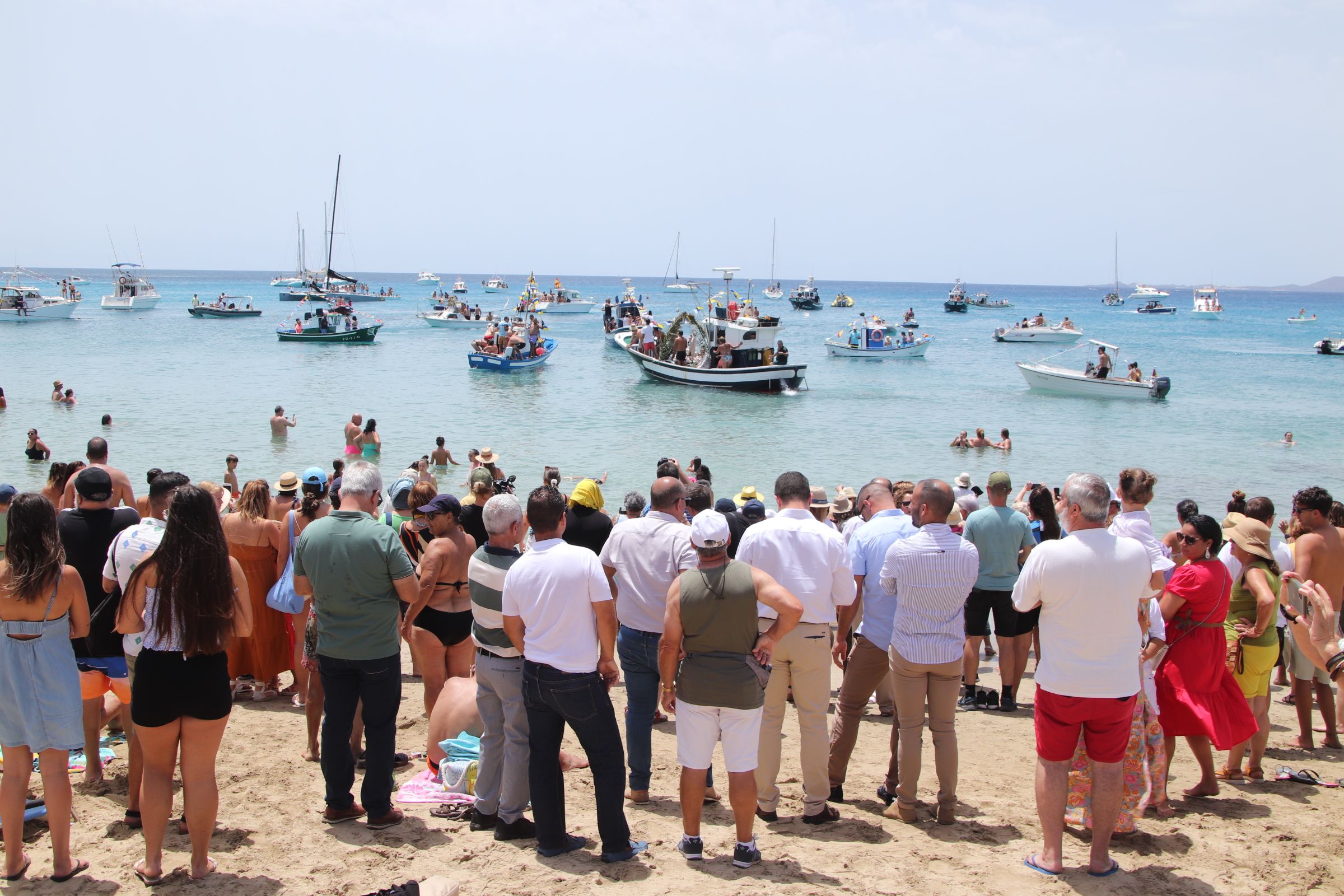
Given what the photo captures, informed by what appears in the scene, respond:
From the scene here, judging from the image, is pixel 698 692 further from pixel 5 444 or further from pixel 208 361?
pixel 208 361

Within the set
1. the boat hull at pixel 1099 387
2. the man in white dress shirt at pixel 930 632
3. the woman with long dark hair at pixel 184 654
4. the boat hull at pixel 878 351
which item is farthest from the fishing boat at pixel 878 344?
the woman with long dark hair at pixel 184 654

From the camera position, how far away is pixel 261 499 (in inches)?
230

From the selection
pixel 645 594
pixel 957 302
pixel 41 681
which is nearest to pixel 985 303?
pixel 957 302

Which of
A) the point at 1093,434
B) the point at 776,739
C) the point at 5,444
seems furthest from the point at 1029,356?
the point at 776,739

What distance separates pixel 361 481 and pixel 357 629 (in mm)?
695

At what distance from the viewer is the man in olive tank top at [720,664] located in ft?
12.6

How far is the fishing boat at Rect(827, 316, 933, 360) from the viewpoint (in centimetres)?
4350

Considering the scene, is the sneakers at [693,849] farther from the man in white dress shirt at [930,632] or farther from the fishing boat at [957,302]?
the fishing boat at [957,302]

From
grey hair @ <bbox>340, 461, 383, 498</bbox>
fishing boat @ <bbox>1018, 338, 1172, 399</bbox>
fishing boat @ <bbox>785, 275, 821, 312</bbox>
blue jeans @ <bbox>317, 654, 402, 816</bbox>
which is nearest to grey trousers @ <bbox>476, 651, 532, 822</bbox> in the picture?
blue jeans @ <bbox>317, 654, 402, 816</bbox>

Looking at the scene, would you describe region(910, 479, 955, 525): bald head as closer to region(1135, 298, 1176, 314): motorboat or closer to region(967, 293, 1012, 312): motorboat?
region(967, 293, 1012, 312): motorboat

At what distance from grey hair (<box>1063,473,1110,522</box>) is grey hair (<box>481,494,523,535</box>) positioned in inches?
94.7

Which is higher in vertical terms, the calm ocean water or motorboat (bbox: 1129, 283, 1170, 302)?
motorboat (bbox: 1129, 283, 1170, 302)

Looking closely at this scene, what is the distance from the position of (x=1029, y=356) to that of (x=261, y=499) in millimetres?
54768

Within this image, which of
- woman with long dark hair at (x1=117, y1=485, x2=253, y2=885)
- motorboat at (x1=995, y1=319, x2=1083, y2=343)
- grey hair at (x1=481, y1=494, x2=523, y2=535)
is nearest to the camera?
woman with long dark hair at (x1=117, y1=485, x2=253, y2=885)
